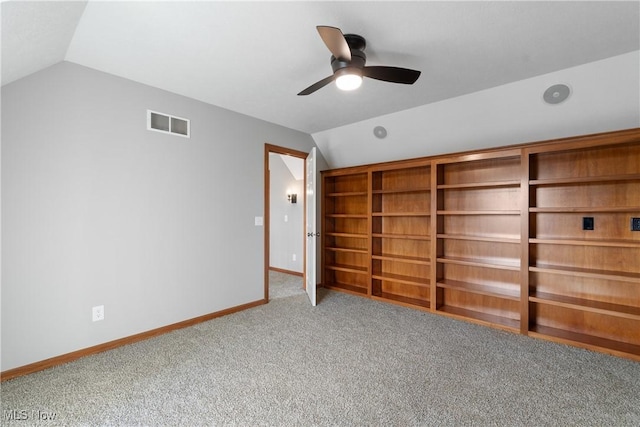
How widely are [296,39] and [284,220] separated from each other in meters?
4.02

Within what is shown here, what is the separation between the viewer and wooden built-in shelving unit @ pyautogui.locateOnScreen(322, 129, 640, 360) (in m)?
2.56

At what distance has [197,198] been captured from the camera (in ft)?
10.4

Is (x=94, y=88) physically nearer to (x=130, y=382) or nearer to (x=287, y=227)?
(x=130, y=382)

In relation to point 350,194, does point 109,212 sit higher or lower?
lower

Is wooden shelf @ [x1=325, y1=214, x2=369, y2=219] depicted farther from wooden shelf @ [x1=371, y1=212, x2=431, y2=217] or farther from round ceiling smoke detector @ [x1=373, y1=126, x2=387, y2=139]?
round ceiling smoke detector @ [x1=373, y1=126, x2=387, y2=139]

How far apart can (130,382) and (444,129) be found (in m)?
3.79

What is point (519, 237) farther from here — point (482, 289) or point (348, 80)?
point (348, 80)

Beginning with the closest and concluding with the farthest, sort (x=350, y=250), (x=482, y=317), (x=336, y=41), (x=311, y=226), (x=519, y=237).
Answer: (x=336, y=41)
(x=519, y=237)
(x=482, y=317)
(x=311, y=226)
(x=350, y=250)

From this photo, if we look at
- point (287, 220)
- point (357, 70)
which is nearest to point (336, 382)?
point (357, 70)

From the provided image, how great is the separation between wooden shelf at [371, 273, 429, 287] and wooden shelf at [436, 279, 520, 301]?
0.80ft

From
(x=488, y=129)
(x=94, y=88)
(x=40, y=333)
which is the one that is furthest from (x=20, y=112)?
(x=488, y=129)

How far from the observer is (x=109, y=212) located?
101 inches

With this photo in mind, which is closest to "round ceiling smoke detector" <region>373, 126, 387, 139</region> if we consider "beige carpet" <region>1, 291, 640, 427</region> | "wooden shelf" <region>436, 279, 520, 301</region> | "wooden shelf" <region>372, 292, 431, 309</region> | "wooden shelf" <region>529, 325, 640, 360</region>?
"wooden shelf" <region>436, 279, 520, 301</region>

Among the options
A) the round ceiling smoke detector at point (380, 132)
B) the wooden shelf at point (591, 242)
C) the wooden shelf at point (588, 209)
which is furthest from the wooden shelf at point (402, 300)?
the round ceiling smoke detector at point (380, 132)
